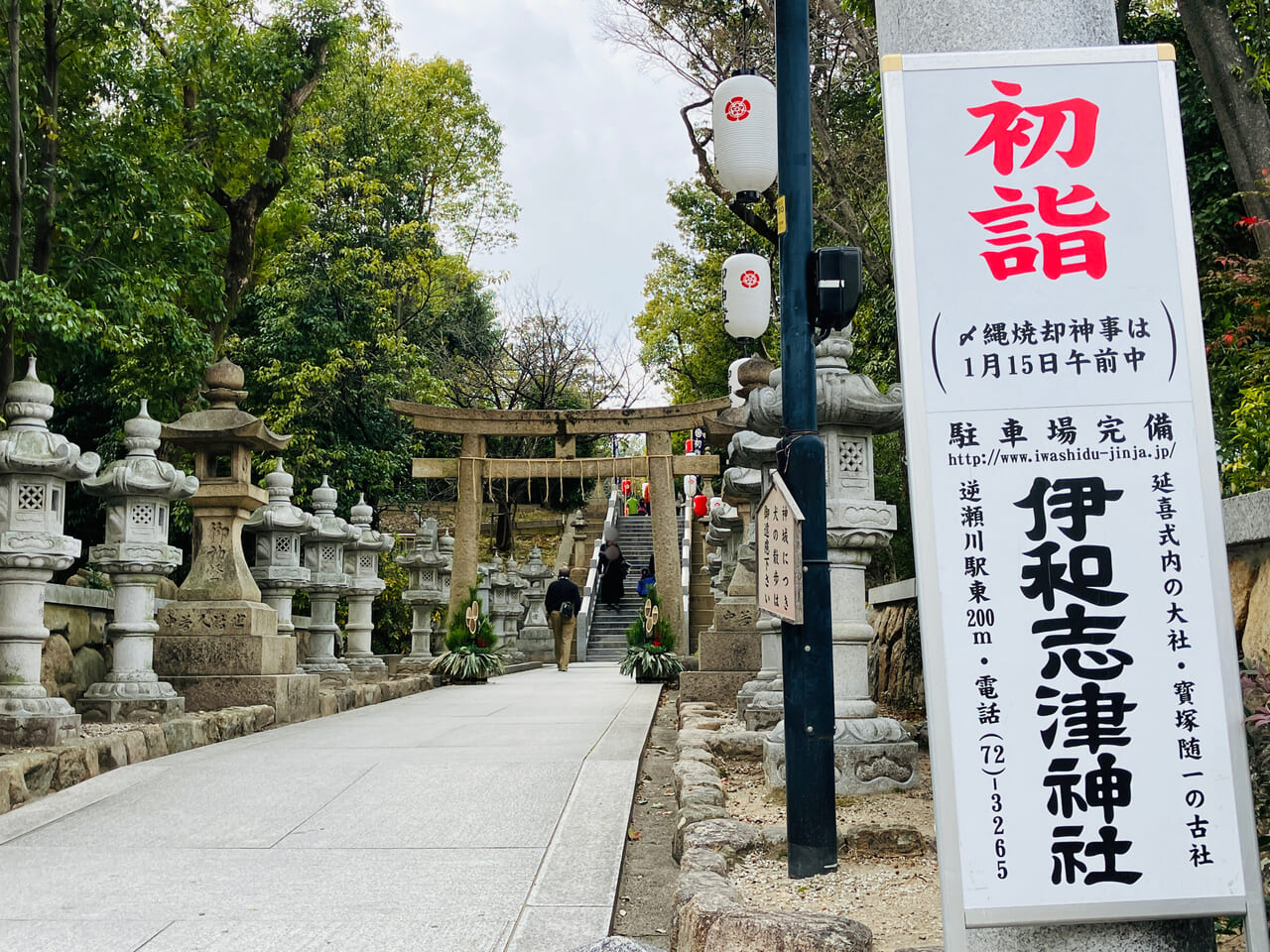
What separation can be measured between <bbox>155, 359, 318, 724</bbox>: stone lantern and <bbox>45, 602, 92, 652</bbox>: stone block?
721 mm

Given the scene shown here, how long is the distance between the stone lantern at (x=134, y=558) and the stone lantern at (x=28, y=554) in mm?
1225

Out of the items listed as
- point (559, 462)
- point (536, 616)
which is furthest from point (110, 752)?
point (536, 616)

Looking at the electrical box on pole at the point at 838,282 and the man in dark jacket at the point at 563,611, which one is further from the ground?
the electrical box on pole at the point at 838,282

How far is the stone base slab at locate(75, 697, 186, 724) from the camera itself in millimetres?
8375

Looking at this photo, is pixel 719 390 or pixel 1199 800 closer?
pixel 1199 800

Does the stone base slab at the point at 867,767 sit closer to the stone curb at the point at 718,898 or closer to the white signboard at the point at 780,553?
the stone curb at the point at 718,898

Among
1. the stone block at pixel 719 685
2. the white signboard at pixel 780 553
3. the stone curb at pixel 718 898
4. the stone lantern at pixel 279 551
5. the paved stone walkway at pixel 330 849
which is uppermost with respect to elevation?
the stone lantern at pixel 279 551

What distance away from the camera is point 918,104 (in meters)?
2.77

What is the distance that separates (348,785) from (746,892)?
344 centimetres

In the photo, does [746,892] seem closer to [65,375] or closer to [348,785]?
[348,785]

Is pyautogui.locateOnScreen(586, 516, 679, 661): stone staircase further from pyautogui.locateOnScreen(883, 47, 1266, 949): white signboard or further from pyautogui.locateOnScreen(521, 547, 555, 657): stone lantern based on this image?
pyautogui.locateOnScreen(883, 47, 1266, 949): white signboard

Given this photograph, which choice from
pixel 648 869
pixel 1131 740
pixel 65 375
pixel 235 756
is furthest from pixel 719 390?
pixel 1131 740

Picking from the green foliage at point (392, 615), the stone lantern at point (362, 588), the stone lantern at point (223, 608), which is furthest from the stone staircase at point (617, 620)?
the stone lantern at point (223, 608)

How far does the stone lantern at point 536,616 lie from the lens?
81.2 feet
